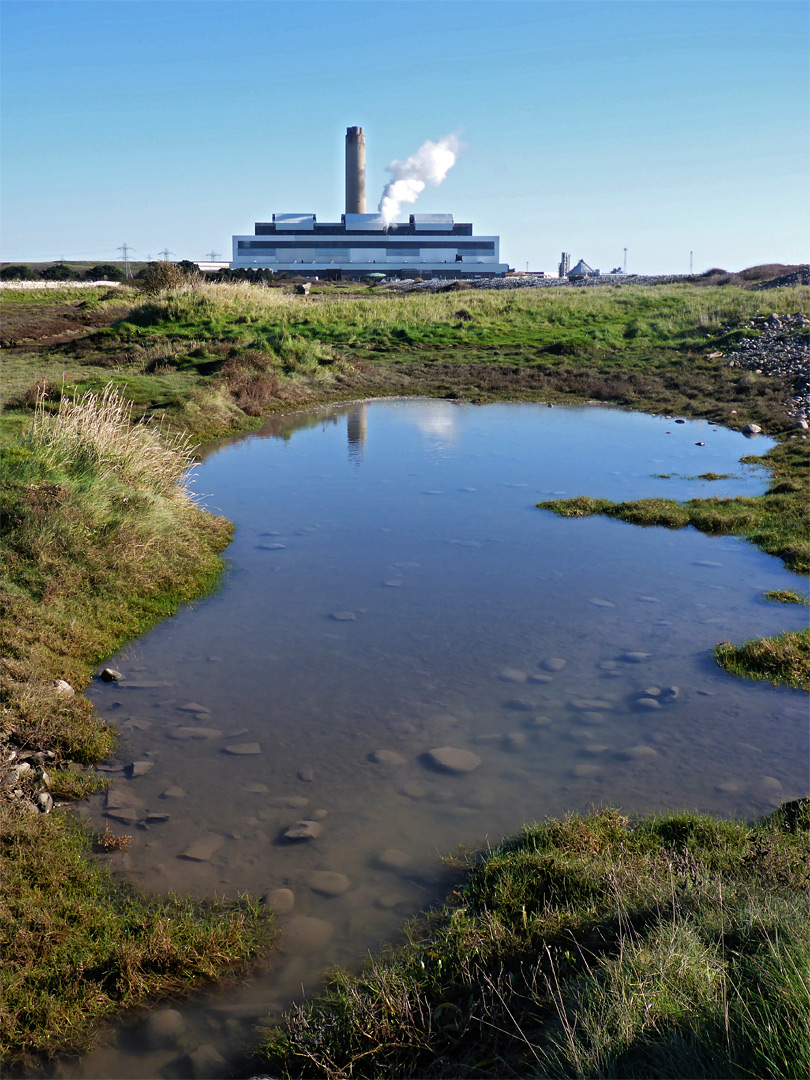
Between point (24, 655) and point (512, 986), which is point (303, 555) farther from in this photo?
point (512, 986)

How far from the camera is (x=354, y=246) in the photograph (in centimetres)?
11138

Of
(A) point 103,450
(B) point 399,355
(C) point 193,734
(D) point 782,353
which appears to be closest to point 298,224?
(B) point 399,355

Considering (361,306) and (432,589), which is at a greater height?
(361,306)

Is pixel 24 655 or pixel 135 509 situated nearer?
pixel 24 655

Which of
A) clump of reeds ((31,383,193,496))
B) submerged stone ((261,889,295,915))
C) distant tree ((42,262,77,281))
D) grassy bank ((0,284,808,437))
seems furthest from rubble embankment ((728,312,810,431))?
distant tree ((42,262,77,281))

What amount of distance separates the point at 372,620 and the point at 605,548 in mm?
4510

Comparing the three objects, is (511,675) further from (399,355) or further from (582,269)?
(582,269)

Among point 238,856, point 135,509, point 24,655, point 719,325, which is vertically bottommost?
point 238,856

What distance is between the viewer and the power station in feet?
361

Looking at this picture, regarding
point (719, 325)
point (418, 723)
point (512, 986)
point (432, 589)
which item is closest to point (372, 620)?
point (432, 589)

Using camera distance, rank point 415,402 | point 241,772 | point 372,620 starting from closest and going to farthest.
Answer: point 241,772 → point 372,620 → point 415,402

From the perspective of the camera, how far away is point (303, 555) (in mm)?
11984

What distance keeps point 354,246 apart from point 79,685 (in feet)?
364

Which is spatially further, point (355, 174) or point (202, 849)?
point (355, 174)
